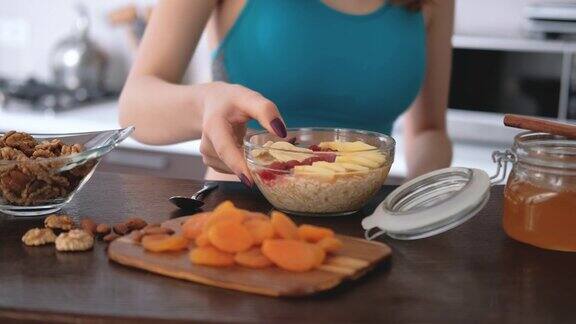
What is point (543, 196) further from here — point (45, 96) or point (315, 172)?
point (45, 96)

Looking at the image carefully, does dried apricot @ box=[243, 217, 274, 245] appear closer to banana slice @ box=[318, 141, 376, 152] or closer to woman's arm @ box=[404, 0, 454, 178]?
Result: banana slice @ box=[318, 141, 376, 152]

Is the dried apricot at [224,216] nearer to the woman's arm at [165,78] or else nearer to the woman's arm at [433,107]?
the woman's arm at [165,78]

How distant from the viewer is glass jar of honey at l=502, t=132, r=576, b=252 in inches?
34.3

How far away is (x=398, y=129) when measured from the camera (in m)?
2.46

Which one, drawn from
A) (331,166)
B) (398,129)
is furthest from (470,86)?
(331,166)

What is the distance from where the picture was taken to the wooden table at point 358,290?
2.31 ft

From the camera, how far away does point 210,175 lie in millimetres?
1513

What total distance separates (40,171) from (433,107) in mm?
824

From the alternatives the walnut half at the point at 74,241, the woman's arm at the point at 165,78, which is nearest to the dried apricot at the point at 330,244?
the walnut half at the point at 74,241

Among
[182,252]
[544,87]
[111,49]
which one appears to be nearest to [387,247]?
[182,252]

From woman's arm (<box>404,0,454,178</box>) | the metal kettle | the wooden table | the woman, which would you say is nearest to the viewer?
the wooden table

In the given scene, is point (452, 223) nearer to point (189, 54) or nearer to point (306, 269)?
point (306, 269)

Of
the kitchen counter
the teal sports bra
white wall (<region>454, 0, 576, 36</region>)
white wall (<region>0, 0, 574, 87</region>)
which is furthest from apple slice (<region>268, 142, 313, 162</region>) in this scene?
white wall (<region>0, 0, 574, 87</region>)

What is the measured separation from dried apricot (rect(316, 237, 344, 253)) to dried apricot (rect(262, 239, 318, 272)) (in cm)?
3
